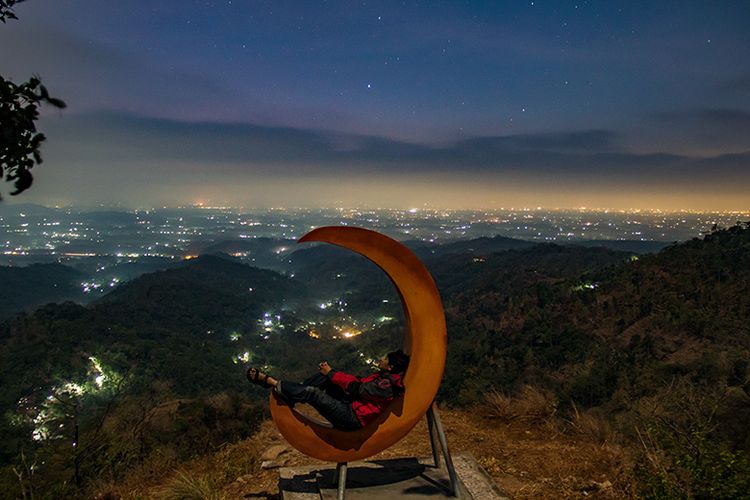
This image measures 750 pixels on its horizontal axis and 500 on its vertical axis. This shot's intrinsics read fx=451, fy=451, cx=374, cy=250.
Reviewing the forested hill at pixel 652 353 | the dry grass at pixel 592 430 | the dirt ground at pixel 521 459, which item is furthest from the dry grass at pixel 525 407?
the forested hill at pixel 652 353

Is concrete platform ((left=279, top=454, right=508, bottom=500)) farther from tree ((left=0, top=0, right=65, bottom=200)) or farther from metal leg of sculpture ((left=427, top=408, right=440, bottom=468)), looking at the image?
tree ((left=0, top=0, right=65, bottom=200))

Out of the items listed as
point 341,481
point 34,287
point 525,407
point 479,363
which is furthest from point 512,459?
point 34,287

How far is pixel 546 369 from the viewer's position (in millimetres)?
32938

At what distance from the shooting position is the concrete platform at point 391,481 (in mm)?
5359

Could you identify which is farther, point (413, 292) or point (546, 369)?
point (546, 369)

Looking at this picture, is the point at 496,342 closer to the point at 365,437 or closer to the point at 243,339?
the point at 365,437

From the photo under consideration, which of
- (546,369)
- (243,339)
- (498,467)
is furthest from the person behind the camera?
(243,339)

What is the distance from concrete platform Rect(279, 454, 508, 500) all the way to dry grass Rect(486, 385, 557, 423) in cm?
314

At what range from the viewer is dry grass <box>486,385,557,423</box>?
29.5ft

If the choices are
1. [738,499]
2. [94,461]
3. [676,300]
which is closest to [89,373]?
[94,461]

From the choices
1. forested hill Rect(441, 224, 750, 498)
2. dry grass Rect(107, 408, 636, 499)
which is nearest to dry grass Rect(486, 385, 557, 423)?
dry grass Rect(107, 408, 636, 499)

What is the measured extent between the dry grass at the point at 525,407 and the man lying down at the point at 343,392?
16.2 ft

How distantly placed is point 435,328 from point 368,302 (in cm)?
11785

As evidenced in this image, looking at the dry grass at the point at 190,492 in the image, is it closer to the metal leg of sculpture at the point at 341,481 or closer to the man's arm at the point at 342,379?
the metal leg of sculpture at the point at 341,481
